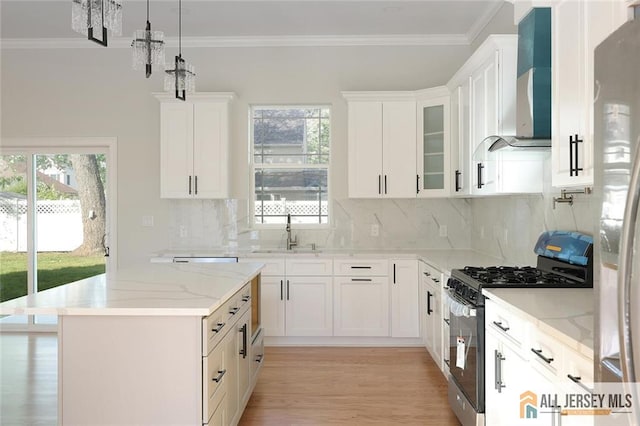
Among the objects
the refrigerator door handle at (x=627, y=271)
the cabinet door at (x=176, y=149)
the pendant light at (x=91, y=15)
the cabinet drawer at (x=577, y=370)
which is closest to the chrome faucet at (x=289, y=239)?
the cabinet door at (x=176, y=149)

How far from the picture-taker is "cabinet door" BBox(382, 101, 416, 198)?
488 centimetres

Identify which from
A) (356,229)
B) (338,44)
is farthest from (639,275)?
(338,44)

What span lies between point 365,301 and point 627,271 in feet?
12.0

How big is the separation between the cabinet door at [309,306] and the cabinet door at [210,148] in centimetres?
125

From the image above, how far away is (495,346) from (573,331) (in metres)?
0.78

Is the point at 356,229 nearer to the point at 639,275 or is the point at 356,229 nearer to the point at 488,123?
the point at 488,123

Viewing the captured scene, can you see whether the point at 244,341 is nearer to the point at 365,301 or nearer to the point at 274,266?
the point at 274,266

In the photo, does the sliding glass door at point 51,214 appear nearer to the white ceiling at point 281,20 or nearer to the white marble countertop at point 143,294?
the white ceiling at point 281,20

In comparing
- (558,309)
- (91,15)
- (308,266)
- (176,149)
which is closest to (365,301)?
(308,266)

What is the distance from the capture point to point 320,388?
365 cm

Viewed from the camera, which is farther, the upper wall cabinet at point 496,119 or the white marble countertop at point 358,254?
the white marble countertop at point 358,254

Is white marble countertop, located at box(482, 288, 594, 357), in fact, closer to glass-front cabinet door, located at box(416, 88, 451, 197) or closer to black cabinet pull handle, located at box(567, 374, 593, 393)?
black cabinet pull handle, located at box(567, 374, 593, 393)

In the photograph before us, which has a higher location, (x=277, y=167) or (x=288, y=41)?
(x=288, y=41)

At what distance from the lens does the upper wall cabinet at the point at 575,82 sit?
1.93 meters
